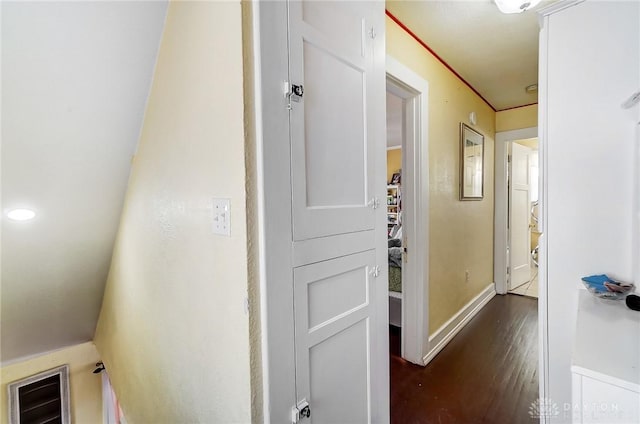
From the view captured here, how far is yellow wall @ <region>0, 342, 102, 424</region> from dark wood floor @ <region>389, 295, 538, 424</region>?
9.19 ft

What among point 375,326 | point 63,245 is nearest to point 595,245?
point 375,326

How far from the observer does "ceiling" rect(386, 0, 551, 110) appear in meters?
1.67

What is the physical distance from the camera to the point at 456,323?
8.62 ft

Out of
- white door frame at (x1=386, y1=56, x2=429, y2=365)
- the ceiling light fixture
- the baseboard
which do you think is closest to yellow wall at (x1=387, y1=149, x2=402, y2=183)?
the baseboard

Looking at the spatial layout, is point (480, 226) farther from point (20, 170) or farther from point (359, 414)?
point (20, 170)

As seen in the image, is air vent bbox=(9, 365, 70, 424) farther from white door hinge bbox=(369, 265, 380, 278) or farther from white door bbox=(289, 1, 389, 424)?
white door hinge bbox=(369, 265, 380, 278)

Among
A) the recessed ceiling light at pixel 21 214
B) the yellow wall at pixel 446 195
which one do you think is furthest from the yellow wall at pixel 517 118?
the recessed ceiling light at pixel 21 214

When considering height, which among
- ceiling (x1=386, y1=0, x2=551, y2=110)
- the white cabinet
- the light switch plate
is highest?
ceiling (x1=386, y1=0, x2=551, y2=110)

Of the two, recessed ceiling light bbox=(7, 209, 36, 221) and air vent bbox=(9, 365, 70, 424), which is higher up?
recessed ceiling light bbox=(7, 209, 36, 221)

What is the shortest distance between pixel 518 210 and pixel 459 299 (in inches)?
73.5

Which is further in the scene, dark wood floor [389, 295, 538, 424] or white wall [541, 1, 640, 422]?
dark wood floor [389, 295, 538, 424]

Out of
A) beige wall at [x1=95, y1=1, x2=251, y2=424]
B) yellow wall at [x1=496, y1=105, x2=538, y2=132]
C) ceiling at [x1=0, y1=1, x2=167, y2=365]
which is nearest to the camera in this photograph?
beige wall at [x1=95, y1=1, x2=251, y2=424]

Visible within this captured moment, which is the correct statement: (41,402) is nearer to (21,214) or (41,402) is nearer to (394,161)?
(21,214)

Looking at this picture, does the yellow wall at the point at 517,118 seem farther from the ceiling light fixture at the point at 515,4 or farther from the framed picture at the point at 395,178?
the ceiling light fixture at the point at 515,4
